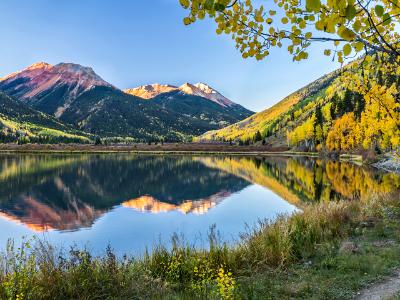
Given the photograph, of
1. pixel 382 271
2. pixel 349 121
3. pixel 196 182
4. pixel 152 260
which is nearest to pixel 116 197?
pixel 196 182

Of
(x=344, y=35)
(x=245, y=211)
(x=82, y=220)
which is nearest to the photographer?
(x=344, y=35)

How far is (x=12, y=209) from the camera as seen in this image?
37.4 m

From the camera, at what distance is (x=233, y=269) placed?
11.9m

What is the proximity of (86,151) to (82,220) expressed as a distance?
155 m

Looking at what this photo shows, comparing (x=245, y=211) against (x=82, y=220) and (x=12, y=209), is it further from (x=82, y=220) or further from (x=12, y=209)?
(x=12, y=209)

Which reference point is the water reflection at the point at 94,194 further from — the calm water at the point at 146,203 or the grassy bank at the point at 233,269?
the grassy bank at the point at 233,269

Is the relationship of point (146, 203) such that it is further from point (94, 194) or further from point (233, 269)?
point (233, 269)

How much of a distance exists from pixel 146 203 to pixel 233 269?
3121cm

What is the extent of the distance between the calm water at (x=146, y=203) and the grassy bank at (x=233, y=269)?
521 centimetres

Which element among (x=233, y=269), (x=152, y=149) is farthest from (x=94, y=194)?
(x=152, y=149)

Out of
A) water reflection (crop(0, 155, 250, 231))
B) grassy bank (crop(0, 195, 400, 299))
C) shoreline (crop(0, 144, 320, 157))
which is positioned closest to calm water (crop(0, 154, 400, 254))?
water reflection (crop(0, 155, 250, 231))

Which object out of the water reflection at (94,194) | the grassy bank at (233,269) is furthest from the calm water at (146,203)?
the grassy bank at (233,269)

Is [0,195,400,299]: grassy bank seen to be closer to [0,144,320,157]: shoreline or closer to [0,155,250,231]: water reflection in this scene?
[0,155,250,231]: water reflection

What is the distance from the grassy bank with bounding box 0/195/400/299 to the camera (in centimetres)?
927
